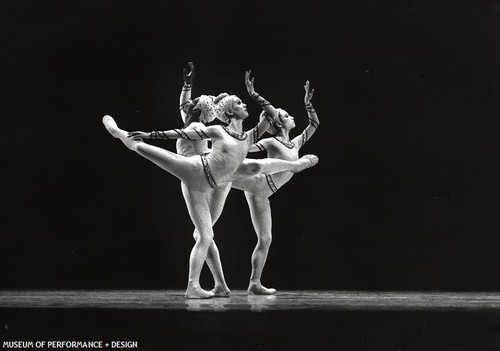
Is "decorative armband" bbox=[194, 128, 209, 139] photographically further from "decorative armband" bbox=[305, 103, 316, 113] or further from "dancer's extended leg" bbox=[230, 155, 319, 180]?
"decorative armband" bbox=[305, 103, 316, 113]

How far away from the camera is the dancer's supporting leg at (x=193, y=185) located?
690 centimetres

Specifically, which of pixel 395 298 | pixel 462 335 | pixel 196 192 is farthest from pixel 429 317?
pixel 196 192

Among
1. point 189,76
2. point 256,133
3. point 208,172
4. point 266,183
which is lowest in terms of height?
point 266,183

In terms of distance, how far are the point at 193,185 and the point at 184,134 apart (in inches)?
16.1

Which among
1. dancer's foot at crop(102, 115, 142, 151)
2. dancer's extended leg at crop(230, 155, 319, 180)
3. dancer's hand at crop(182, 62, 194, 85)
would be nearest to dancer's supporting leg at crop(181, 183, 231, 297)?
dancer's extended leg at crop(230, 155, 319, 180)

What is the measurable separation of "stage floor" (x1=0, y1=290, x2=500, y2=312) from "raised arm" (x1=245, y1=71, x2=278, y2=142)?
1.35m

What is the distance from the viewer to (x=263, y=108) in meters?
7.25

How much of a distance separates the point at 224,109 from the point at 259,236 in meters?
1.14

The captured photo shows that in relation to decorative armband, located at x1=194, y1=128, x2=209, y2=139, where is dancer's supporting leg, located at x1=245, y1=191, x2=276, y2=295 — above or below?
below

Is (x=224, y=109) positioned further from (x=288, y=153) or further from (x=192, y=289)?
(x=192, y=289)

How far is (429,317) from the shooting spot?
249 inches

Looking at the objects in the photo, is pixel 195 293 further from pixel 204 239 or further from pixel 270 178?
pixel 270 178

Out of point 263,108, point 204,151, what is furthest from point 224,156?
point 263,108

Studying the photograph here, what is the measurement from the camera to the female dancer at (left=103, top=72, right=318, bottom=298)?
6.91 metres
